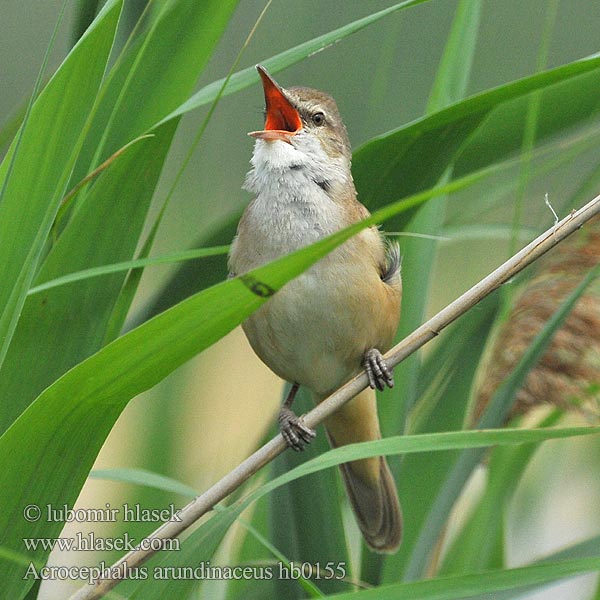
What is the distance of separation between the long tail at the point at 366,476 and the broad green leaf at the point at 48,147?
0.81 m

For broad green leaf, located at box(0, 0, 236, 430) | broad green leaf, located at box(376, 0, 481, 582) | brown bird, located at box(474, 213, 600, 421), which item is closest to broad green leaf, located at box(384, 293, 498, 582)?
broad green leaf, located at box(376, 0, 481, 582)

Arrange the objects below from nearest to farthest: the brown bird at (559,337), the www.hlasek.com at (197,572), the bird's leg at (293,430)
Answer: the www.hlasek.com at (197,572) < the bird's leg at (293,430) < the brown bird at (559,337)

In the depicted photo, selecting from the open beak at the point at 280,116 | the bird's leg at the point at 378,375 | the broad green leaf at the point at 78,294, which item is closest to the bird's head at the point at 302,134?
the open beak at the point at 280,116

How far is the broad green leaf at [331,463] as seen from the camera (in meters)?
0.90

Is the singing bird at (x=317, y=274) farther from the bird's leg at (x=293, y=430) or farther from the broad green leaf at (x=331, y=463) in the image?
the broad green leaf at (x=331, y=463)

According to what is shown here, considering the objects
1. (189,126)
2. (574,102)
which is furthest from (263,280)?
(189,126)

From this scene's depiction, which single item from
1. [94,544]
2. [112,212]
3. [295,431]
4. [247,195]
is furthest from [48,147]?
[247,195]

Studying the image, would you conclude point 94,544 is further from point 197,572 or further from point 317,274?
point 317,274

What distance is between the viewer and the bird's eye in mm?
1753

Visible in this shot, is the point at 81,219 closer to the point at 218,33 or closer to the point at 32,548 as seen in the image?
the point at 218,33

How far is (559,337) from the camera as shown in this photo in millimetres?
1536

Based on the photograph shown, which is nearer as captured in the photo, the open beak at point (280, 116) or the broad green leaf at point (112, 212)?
the broad green leaf at point (112, 212)

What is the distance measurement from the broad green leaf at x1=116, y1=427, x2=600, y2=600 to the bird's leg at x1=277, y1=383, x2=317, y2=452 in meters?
0.18

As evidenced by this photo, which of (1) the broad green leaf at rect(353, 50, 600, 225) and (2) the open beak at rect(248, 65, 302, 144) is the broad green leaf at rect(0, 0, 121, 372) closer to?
(1) the broad green leaf at rect(353, 50, 600, 225)
